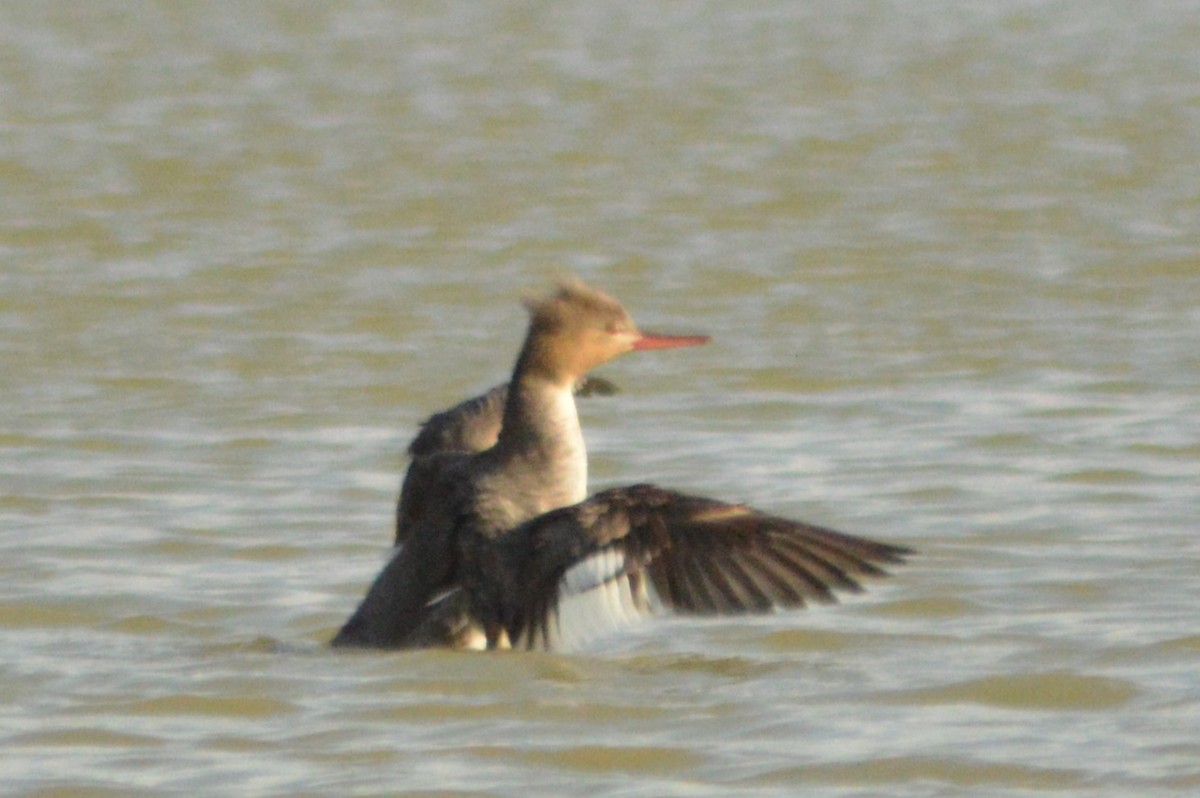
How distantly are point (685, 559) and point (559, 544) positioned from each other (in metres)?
0.30

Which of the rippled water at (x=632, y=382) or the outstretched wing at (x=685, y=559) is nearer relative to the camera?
the rippled water at (x=632, y=382)

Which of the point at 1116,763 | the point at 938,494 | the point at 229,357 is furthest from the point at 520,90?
the point at 1116,763

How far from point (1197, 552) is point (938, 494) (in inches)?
43.3

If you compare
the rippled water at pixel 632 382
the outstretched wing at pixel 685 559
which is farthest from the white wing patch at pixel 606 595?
the rippled water at pixel 632 382

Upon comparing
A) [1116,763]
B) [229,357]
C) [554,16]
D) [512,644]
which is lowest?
[1116,763]

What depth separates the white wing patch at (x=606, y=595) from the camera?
6.08 metres

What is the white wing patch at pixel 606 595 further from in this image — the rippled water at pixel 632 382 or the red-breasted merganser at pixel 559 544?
the rippled water at pixel 632 382

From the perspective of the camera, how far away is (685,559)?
612 centimetres

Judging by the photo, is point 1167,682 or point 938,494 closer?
point 1167,682

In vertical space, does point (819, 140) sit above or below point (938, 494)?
above

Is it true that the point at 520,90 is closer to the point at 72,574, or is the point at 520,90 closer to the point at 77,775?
the point at 72,574

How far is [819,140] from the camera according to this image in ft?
52.7

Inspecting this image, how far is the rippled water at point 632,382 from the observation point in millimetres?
5836

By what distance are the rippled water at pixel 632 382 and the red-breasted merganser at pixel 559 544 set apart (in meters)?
0.16
